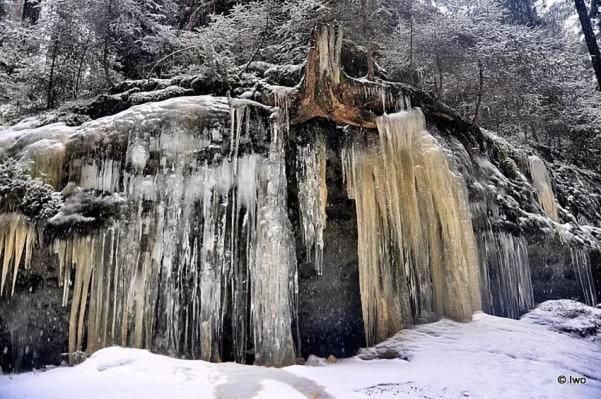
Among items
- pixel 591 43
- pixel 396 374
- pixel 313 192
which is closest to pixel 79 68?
pixel 313 192

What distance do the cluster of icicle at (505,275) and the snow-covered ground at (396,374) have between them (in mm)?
2354

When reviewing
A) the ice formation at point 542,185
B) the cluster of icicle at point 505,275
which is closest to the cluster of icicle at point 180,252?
the cluster of icicle at point 505,275

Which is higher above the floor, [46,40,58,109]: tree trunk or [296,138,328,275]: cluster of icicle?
[46,40,58,109]: tree trunk

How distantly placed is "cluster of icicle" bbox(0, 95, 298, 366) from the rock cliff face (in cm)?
2

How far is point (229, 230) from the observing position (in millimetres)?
7477

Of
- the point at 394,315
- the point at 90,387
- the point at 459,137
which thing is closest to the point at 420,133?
the point at 459,137

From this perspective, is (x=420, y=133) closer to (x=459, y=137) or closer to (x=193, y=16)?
(x=459, y=137)

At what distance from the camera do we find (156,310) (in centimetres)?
709

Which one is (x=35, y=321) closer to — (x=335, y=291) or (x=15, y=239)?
(x=15, y=239)

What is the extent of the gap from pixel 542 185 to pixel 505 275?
352 centimetres

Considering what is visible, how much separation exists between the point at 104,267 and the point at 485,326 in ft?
20.7

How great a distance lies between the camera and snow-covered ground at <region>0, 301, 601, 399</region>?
4634 mm

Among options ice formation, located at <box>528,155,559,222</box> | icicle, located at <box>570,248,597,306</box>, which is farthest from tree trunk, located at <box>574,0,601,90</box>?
icicle, located at <box>570,248,597,306</box>

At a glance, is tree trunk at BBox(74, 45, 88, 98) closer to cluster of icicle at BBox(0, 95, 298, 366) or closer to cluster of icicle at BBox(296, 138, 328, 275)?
cluster of icicle at BBox(0, 95, 298, 366)
